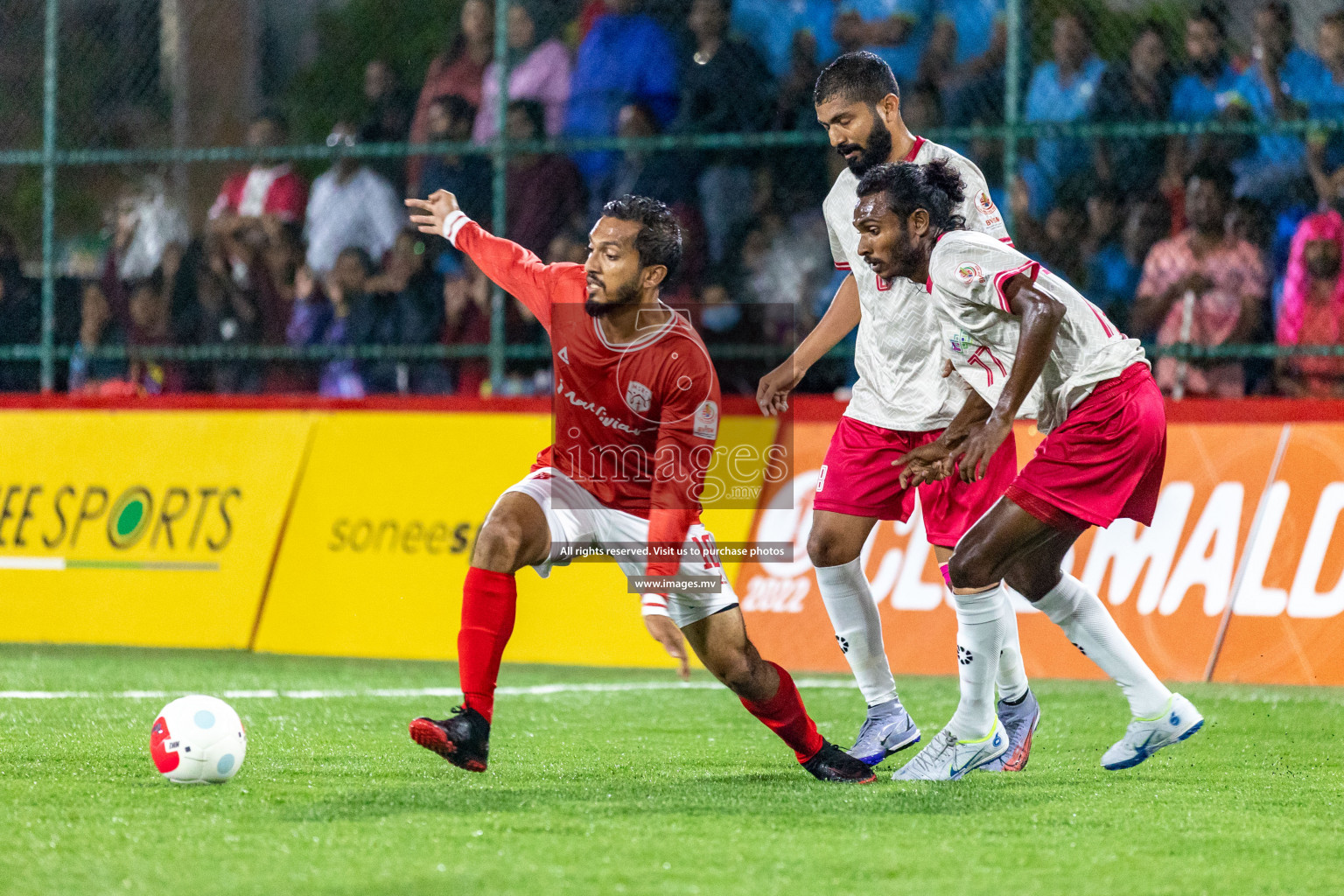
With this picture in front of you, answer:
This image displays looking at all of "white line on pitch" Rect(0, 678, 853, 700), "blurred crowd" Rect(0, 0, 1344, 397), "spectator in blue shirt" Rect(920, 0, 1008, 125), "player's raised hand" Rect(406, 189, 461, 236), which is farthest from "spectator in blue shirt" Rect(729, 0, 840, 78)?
"player's raised hand" Rect(406, 189, 461, 236)

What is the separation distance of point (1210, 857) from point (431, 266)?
7193 mm

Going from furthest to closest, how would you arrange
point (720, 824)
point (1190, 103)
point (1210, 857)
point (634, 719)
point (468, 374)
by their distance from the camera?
point (468, 374)
point (1190, 103)
point (634, 719)
point (720, 824)
point (1210, 857)

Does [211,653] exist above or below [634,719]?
below

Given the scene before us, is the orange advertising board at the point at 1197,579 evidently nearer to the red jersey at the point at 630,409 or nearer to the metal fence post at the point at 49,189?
the red jersey at the point at 630,409

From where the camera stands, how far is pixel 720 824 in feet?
15.4

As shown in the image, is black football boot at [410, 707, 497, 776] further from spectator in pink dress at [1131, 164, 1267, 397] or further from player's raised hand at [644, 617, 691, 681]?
spectator in pink dress at [1131, 164, 1267, 397]

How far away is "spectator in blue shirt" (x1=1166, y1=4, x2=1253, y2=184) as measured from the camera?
9.20 metres

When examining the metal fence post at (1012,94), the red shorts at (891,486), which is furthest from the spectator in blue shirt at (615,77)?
the red shorts at (891,486)

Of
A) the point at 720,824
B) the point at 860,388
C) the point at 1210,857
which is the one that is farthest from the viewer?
the point at 860,388

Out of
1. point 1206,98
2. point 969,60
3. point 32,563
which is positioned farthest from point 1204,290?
point 32,563

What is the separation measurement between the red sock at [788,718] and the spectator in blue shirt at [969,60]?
5.09 m

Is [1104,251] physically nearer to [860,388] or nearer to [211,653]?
[860,388]

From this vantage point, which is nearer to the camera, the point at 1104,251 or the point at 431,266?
the point at 1104,251

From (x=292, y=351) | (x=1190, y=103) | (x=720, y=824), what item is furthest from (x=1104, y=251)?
(x=720, y=824)
